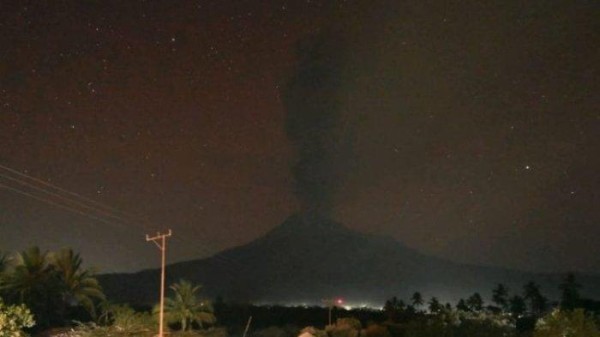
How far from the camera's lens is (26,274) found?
44.1 meters

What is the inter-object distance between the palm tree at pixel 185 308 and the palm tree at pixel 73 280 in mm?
5531

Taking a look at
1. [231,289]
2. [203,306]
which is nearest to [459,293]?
[231,289]

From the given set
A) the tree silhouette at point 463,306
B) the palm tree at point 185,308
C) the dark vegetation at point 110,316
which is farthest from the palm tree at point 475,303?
the palm tree at point 185,308

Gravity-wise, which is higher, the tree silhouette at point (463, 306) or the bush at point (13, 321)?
the tree silhouette at point (463, 306)

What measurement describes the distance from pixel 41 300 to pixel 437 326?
926 inches

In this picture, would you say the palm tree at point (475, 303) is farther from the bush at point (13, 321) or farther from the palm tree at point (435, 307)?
the bush at point (13, 321)

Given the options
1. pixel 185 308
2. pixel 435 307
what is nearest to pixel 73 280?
pixel 185 308

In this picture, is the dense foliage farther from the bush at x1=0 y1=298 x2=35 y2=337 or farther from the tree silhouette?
the tree silhouette

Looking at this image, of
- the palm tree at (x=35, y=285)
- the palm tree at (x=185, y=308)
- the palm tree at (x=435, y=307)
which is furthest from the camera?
the palm tree at (x=435, y=307)

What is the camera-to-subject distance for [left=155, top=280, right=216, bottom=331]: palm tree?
51.0 metres

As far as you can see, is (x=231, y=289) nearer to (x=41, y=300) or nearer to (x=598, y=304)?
(x=598, y=304)

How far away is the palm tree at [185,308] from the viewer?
5100cm

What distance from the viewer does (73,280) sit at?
47625mm

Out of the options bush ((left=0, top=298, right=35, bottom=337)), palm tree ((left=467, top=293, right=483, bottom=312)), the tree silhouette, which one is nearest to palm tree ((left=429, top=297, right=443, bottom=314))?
the tree silhouette
